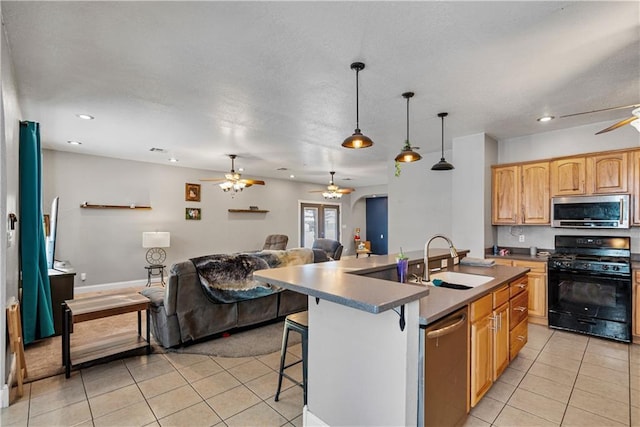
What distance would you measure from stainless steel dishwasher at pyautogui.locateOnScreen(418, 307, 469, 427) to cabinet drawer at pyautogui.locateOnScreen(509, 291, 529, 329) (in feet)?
3.29

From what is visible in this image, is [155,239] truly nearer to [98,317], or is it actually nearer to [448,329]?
[98,317]

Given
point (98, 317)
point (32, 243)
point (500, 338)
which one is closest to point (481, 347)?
point (500, 338)

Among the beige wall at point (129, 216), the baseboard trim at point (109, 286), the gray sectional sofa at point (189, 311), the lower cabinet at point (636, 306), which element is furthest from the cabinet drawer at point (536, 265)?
the baseboard trim at point (109, 286)

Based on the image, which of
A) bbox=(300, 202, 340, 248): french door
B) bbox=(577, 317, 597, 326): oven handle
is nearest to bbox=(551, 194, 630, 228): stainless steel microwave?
bbox=(577, 317, 597, 326): oven handle

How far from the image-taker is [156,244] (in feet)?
21.1

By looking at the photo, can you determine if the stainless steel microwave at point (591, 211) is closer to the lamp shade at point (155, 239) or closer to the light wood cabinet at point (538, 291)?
the light wood cabinet at point (538, 291)

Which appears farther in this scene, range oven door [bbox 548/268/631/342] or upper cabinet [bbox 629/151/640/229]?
upper cabinet [bbox 629/151/640/229]

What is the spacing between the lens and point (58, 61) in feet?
8.19

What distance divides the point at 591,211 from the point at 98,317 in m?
5.64

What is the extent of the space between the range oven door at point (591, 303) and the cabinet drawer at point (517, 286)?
48.2 inches

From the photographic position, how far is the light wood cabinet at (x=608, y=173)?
12.0 ft

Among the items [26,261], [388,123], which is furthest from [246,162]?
[26,261]

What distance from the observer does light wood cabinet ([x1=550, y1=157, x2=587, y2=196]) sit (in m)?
3.94

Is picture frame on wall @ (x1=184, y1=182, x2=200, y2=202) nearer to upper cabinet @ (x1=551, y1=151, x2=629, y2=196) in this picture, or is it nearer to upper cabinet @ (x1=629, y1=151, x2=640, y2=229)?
upper cabinet @ (x1=551, y1=151, x2=629, y2=196)
